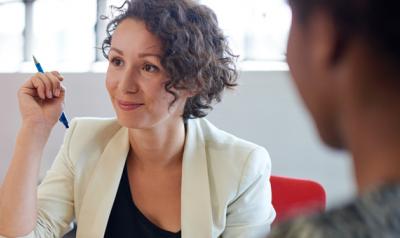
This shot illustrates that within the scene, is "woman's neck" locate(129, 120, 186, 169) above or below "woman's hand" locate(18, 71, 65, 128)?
below

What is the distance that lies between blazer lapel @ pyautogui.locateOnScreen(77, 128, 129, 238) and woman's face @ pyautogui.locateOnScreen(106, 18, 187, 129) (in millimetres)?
121

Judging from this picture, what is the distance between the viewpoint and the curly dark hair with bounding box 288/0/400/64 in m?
0.36

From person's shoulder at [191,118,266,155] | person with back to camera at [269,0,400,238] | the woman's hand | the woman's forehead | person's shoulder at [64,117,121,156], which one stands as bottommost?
person's shoulder at [64,117,121,156]

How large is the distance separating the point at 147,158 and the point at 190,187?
191mm

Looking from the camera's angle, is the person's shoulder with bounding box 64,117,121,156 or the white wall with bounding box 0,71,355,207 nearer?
the person's shoulder with bounding box 64,117,121,156

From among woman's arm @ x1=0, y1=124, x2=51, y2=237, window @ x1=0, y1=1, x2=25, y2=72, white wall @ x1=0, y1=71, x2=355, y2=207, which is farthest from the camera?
window @ x1=0, y1=1, x2=25, y2=72

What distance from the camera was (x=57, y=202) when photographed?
133 centimetres

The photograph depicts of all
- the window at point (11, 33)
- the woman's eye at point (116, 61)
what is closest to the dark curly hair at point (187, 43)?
the woman's eye at point (116, 61)

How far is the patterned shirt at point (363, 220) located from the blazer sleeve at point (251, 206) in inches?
34.8

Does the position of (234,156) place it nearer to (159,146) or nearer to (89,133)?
(159,146)

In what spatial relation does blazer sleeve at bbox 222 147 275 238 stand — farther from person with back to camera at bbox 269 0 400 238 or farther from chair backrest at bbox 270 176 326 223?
person with back to camera at bbox 269 0 400 238

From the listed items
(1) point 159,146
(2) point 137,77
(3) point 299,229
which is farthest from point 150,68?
(3) point 299,229

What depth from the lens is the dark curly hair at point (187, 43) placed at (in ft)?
4.29

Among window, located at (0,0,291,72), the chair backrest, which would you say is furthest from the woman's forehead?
window, located at (0,0,291,72)
